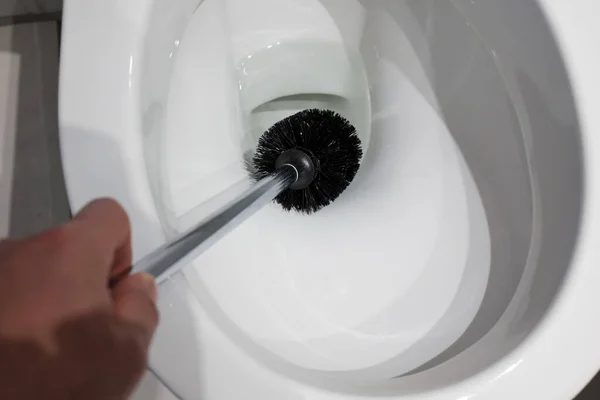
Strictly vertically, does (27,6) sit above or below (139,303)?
above

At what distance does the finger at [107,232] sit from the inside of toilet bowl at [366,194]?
0.47ft

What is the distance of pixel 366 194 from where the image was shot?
2.07ft

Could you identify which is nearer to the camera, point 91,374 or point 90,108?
point 91,374

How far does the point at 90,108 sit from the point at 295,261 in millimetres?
243

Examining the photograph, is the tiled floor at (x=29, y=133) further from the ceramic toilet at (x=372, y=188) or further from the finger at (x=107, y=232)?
the finger at (x=107, y=232)

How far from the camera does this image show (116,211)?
27 cm

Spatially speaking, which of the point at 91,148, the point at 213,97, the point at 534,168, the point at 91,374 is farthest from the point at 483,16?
the point at 91,374

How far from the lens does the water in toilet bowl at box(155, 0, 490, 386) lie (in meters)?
0.49

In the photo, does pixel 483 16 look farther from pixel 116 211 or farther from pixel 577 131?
pixel 116 211

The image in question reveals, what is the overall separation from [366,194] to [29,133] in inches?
15.8

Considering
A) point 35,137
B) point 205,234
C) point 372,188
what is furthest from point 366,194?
point 35,137

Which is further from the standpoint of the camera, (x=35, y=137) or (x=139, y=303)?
(x=35, y=137)

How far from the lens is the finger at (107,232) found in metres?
0.24

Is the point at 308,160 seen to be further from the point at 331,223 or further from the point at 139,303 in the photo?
the point at 139,303
